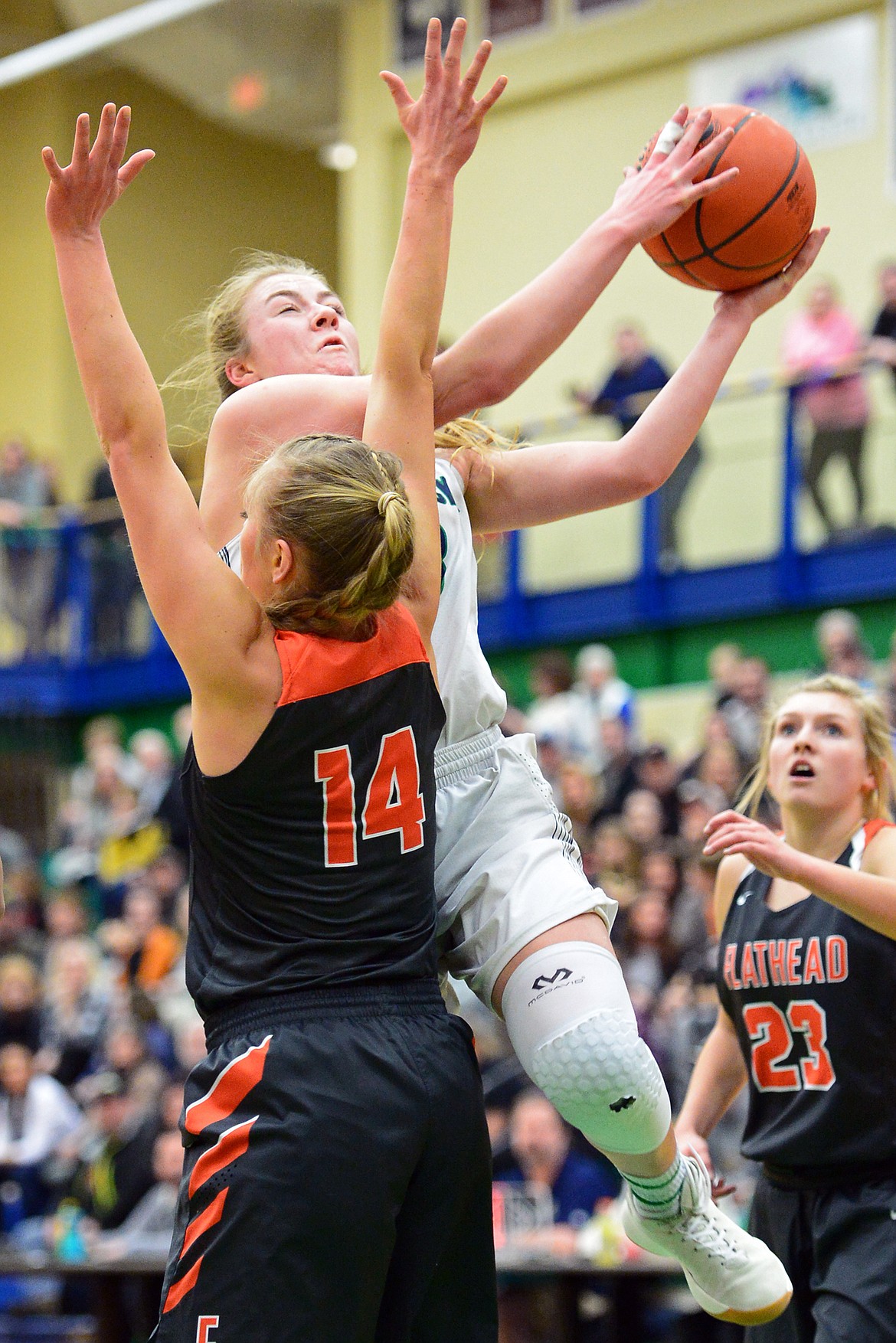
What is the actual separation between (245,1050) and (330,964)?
0.58 feet

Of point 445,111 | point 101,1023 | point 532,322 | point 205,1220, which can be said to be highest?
point 445,111

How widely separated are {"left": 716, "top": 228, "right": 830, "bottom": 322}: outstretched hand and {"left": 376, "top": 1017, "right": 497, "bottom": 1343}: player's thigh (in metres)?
1.51

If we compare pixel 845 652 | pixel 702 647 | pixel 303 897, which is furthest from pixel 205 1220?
pixel 702 647

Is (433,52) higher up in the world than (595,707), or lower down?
higher up

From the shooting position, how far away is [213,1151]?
9.18ft

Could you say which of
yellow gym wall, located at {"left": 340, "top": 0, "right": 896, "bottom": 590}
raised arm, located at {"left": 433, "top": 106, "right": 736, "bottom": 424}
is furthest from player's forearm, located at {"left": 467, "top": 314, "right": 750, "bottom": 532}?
yellow gym wall, located at {"left": 340, "top": 0, "right": 896, "bottom": 590}

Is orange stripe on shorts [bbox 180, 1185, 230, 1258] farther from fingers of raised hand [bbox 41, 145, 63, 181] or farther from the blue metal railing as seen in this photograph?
the blue metal railing

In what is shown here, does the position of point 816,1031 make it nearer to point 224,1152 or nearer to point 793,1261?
point 793,1261

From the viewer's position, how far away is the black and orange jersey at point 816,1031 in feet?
12.8

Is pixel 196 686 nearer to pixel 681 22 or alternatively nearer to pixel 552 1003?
pixel 552 1003

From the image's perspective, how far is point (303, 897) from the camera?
112 inches

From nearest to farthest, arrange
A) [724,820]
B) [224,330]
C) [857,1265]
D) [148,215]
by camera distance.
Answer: [724,820]
[224,330]
[857,1265]
[148,215]

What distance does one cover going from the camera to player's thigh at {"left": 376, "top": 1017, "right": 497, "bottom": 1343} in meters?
2.88

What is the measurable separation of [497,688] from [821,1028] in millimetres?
1120
